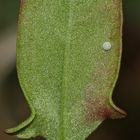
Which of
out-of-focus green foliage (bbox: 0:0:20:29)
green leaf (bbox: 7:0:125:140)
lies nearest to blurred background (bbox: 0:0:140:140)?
out-of-focus green foliage (bbox: 0:0:20:29)

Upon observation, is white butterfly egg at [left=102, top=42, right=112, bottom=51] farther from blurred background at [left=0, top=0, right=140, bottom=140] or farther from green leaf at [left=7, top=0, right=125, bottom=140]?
blurred background at [left=0, top=0, right=140, bottom=140]

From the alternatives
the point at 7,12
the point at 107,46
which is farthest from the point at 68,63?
the point at 7,12

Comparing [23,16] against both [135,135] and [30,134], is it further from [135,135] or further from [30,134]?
[135,135]

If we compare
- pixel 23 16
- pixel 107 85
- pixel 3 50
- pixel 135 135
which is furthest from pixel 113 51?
pixel 135 135

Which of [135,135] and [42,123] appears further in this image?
[135,135]

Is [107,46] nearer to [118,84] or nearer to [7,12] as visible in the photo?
[7,12]

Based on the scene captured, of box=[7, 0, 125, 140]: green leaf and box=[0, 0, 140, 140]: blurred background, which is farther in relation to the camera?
box=[0, 0, 140, 140]: blurred background
